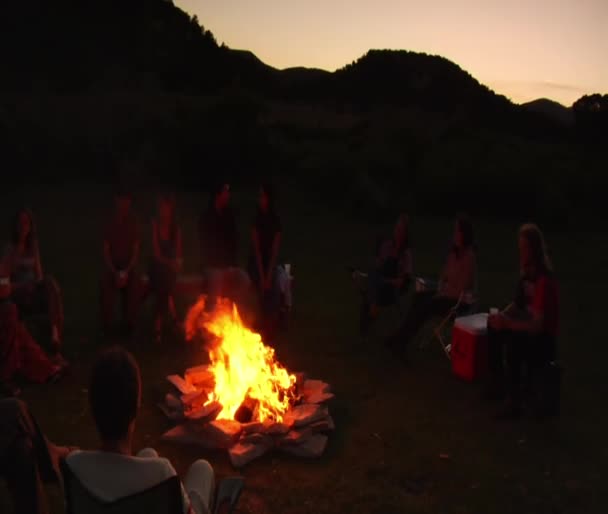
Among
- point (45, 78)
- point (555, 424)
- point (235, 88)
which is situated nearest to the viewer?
point (555, 424)

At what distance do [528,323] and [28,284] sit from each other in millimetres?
4572

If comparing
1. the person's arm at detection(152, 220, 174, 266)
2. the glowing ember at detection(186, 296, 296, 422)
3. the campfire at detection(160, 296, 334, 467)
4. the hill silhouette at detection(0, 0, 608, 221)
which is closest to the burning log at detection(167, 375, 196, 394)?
the campfire at detection(160, 296, 334, 467)

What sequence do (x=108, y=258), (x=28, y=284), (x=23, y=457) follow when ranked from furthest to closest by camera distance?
(x=108, y=258), (x=28, y=284), (x=23, y=457)

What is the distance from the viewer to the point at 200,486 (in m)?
3.20

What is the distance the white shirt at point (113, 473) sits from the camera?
7.98 ft

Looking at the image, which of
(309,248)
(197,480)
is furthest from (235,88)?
(197,480)

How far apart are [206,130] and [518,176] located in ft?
30.5

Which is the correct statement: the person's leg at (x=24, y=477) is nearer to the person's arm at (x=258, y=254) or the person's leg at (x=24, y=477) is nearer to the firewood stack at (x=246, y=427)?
the firewood stack at (x=246, y=427)

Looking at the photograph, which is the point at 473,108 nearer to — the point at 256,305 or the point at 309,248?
the point at 309,248

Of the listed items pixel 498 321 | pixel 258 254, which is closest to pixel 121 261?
pixel 258 254

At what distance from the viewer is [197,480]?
10.6 feet

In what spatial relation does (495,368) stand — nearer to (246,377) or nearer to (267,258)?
(246,377)

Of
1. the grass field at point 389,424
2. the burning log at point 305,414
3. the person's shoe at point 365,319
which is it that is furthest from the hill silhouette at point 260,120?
the burning log at point 305,414

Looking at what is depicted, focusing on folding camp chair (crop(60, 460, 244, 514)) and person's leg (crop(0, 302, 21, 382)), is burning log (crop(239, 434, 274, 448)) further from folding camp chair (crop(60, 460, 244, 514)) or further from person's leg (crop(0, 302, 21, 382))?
folding camp chair (crop(60, 460, 244, 514))
